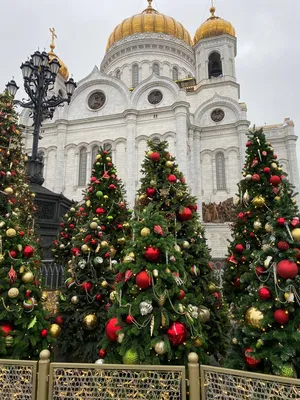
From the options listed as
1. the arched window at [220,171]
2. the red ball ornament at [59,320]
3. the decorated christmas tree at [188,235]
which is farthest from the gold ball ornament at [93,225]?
the arched window at [220,171]

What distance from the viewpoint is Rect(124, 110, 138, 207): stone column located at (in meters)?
21.2

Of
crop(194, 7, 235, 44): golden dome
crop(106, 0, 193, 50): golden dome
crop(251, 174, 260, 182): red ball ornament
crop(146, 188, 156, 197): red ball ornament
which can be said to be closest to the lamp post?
crop(146, 188, 156, 197): red ball ornament

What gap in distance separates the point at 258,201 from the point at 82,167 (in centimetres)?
1896

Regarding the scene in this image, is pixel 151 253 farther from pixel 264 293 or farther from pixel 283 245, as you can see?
pixel 283 245

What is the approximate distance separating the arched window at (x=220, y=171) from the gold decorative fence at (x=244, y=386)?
2062 centimetres

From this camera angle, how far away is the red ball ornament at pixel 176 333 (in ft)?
9.80

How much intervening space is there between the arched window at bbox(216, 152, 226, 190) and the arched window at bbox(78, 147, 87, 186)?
10237 millimetres

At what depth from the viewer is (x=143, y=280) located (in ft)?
10.2

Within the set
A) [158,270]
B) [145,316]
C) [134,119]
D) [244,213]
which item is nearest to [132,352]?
[145,316]

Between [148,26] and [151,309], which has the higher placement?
[148,26]

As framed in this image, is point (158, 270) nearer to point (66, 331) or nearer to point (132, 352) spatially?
point (132, 352)

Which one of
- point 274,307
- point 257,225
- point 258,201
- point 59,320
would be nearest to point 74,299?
point 59,320

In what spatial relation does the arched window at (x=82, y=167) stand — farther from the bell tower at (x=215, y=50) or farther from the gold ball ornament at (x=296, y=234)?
the gold ball ornament at (x=296, y=234)

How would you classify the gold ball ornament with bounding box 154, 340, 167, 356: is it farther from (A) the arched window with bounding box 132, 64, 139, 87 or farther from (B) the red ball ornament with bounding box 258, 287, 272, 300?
(A) the arched window with bounding box 132, 64, 139, 87
